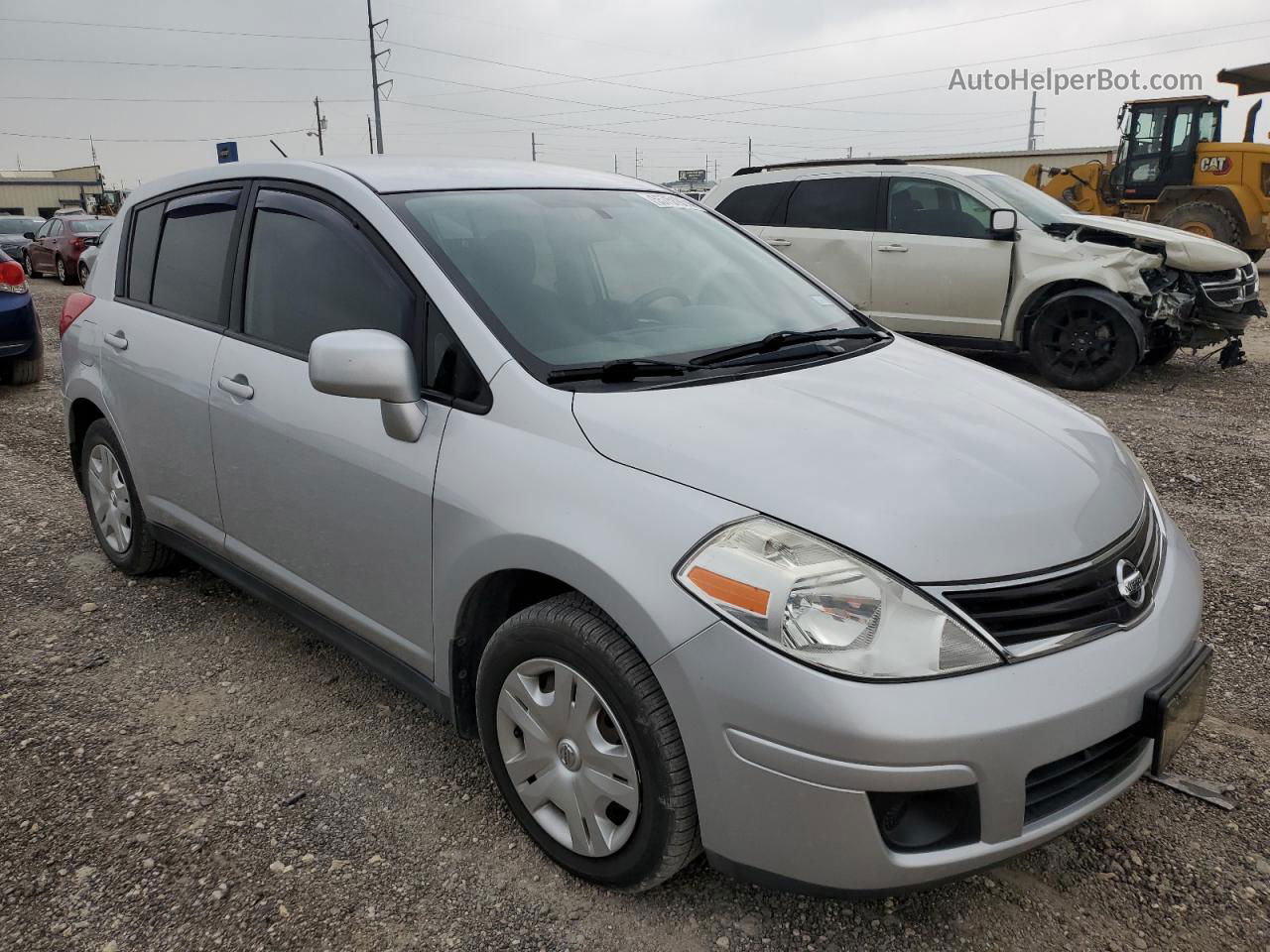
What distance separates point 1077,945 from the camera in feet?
6.91

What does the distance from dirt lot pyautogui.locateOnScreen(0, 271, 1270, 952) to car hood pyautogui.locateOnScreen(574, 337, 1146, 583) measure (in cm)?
87

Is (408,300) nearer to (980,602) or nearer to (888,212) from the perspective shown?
(980,602)

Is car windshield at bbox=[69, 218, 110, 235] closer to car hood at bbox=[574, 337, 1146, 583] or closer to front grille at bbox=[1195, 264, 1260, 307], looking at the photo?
front grille at bbox=[1195, 264, 1260, 307]

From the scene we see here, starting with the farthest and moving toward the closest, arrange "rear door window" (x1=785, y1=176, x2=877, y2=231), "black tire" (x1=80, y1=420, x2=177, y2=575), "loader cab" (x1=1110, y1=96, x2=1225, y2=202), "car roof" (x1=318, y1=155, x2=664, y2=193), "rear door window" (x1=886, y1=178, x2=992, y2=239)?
"loader cab" (x1=1110, y1=96, x2=1225, y2=202) < "rear door window" (x1=785, y1=176, x2=877, y2=231) < "rear door window" (x1=886, y1=178, x2=992, y2=239) < "black tire" (x1=80, y1=420, x2=177, y2=575) < "car roof" (x1=318, y1=155, x2=664, y2=193)

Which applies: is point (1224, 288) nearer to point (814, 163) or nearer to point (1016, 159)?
point (814, 163)

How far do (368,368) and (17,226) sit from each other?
2744 centimetres

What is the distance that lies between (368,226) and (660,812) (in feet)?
5.70

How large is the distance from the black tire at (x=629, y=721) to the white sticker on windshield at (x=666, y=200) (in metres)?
1.72

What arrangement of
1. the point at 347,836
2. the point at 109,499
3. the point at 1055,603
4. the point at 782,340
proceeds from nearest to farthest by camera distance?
1. the point at 1055,603
2. the point at 347,836
3. the point at 782,340
4. the point at 109,499

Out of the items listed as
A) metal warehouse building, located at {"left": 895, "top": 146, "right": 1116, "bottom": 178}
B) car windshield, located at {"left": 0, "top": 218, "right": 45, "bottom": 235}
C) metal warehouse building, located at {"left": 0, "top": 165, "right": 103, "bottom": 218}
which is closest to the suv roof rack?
metal warehouse building, located at {"left": 895, "top": 146, "right": 1116, "bottom": 178}

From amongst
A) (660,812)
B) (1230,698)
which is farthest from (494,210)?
(1230,698)

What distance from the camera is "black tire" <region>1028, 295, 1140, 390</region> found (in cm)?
762

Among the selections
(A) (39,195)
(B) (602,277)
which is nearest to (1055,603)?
(B) (602,277)

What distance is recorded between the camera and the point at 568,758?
2.20 metres
